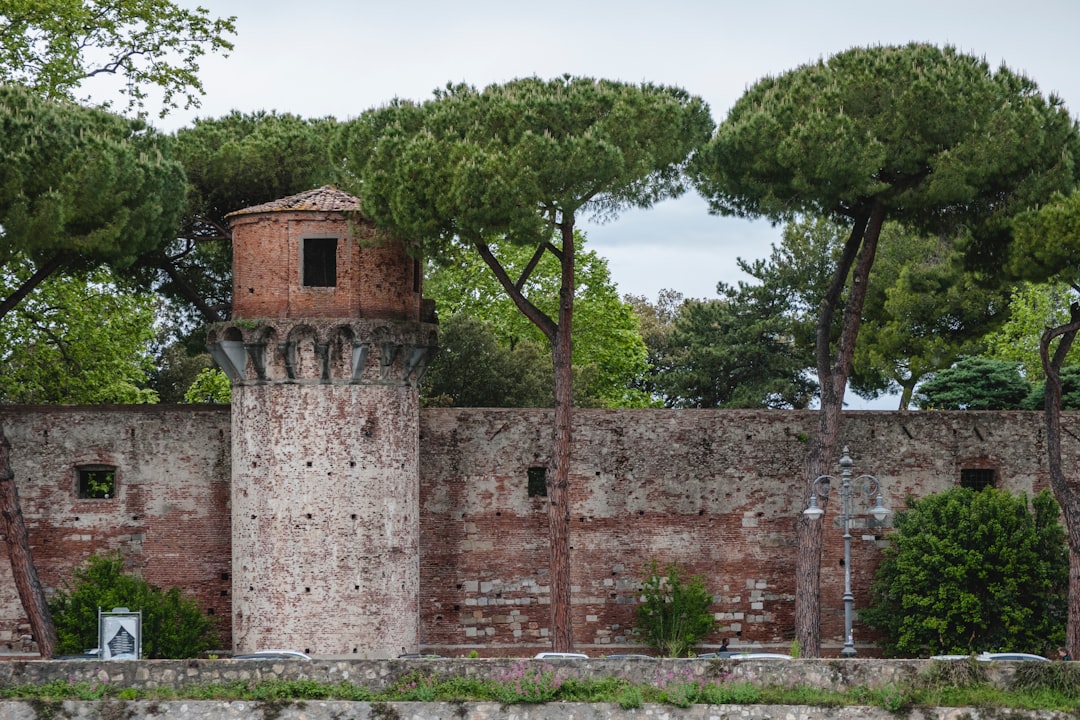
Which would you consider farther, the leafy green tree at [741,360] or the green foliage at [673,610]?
the leafy green tree at [741,360]

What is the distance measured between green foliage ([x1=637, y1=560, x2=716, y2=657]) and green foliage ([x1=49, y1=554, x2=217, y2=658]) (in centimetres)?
698

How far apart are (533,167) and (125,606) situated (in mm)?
9346

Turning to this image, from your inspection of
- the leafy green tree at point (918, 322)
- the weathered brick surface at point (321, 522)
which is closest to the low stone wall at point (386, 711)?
the weathered brick surface at point (321, 522)

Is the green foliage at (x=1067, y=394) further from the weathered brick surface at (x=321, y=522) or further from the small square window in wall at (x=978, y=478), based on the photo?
the weathered brick surface at (x=321, y=522)

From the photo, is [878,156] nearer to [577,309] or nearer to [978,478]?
[978,478]

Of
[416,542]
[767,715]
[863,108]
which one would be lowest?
[767,715]

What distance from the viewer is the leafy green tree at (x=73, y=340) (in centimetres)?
3859

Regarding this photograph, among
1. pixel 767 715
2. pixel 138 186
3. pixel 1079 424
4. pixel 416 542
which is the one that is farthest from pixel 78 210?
pixel 1079 424

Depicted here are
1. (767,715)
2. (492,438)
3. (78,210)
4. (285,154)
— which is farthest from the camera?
(285,154)

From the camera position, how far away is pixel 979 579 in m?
32.6

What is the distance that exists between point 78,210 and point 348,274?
13.9ft

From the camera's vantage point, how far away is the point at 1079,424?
34.5 meters

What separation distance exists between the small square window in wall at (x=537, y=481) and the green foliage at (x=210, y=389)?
1645 centimetres

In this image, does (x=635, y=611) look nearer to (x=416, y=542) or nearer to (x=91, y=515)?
(x=416, y=542)
